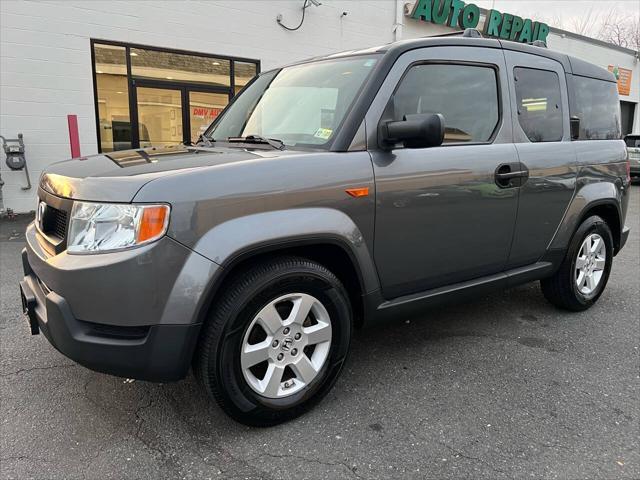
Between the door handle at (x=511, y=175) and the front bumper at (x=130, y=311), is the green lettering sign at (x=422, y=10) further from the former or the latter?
the front bumper at (x=130, y=311)

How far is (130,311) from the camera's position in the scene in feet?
6.68

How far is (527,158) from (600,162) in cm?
97

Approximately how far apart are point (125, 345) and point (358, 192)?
129 cm

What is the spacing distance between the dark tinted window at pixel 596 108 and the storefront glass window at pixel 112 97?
7.38 meters

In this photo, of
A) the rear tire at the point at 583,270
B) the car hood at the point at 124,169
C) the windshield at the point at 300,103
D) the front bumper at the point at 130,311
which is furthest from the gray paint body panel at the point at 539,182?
the front bumper at the point at 130,311

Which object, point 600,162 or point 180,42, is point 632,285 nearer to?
point 600,162

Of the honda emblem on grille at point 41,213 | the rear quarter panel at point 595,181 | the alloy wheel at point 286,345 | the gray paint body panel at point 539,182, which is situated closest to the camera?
the alloy wheel at point 286,345

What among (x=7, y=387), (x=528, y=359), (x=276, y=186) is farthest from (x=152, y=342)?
(x=528, y=359)

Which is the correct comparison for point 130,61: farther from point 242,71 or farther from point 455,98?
point 455,98

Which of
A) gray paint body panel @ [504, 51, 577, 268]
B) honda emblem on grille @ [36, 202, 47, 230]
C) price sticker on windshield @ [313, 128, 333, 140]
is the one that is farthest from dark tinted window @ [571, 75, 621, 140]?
honda emblem on grille @ [36, 202, 47, 230]

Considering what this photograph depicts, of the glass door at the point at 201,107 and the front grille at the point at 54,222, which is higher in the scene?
the glass door at the point at 201,107

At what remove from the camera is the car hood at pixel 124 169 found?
209 centimetres

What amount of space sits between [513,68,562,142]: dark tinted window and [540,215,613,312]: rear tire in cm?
85

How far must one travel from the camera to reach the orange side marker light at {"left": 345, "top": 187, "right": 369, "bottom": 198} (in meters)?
2.48
